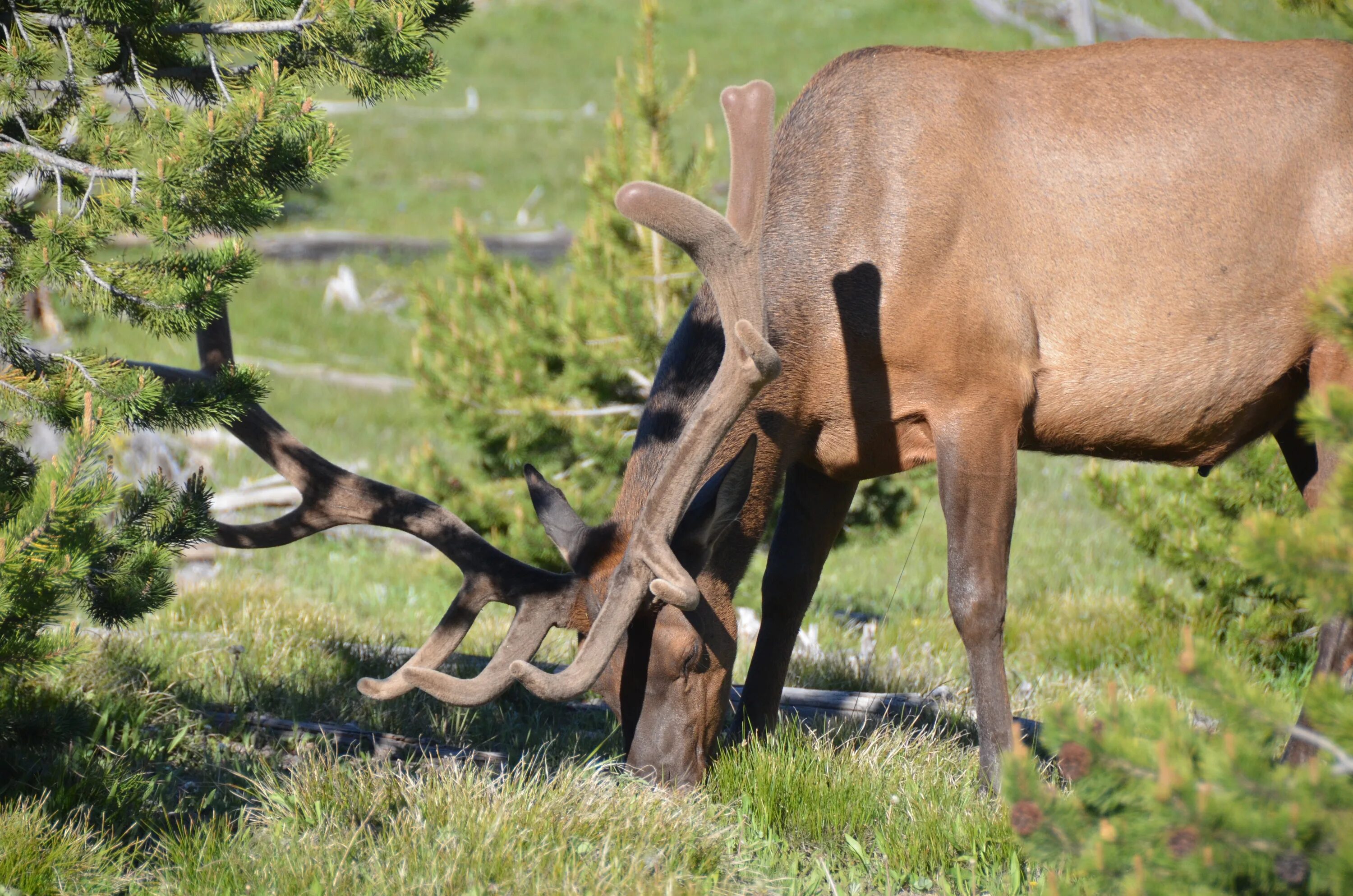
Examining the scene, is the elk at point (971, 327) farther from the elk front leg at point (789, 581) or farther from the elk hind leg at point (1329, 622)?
the elk front leg at point (789, 581)

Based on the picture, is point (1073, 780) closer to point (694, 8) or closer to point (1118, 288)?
point (1118, 288)

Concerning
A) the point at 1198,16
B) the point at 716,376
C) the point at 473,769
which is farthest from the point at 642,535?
the point at 1198,16

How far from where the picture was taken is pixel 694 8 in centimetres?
4134

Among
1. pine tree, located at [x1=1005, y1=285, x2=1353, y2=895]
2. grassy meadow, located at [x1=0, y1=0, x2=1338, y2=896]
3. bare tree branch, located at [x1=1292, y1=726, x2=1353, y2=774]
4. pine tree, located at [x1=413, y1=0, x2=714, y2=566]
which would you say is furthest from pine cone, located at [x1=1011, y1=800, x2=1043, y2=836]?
pine tree, located at [x1=413, y1=0, x2=714, y2=566]

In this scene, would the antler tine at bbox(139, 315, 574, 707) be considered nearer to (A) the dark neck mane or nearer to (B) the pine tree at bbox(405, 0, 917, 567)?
(A) the dark neck mane

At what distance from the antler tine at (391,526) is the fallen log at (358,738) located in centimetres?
57

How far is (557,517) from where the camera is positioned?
13.0ft

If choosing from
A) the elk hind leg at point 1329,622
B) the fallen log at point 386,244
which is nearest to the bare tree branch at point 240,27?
the elk hind leg at point 1329,622

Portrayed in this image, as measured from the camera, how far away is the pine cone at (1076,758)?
6.50 feet

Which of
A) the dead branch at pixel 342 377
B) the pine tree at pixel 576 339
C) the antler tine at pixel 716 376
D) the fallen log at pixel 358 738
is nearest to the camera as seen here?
the antler tine at pixel 716 376

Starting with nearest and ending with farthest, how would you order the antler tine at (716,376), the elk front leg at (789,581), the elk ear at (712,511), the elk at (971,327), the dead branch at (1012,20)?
1. the antler tine at (716,376)
2. the elk ear at (712,511)
3. the elk at (971,327)
4. the elk front leg at (789,581)
5. the dead branch at (1012,20)

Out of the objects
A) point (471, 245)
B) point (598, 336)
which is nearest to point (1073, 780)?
point (598, 336)

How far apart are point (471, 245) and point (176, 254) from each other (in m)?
4.50

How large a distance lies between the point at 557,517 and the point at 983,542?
137 cm
